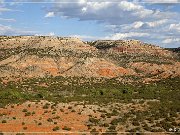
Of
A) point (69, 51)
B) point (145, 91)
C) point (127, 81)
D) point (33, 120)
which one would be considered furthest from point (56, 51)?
point (33, 120)

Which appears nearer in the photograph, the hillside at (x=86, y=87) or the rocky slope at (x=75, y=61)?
the hillside at (x=86, y=87)

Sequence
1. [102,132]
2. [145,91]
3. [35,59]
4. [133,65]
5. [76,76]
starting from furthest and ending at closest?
[133,65], [35,59], [76,76], [145,91], [102,132]

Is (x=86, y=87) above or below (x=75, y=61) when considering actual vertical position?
below

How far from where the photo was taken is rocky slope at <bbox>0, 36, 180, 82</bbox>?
110438 millimetres

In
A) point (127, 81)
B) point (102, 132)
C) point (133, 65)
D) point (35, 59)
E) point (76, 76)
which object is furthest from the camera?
point (133, 65)

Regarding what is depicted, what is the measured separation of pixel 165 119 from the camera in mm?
43156

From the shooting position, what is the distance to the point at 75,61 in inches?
4751

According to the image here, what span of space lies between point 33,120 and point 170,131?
14.3 meters

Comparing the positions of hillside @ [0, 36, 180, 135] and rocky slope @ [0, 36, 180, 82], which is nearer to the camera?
hillside @ [0, 36, 180, 135]

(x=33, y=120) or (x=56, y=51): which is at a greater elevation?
(x=56, y=51)

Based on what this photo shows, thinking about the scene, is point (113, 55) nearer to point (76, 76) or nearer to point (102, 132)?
point (76, 76)

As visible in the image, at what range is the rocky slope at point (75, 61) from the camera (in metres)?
110

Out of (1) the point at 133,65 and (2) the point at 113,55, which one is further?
(2) the point at 113,55

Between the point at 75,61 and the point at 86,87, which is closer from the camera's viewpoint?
the point at 86,87
